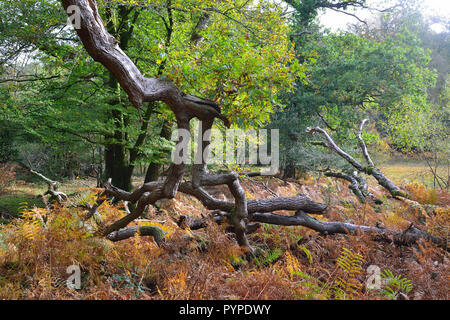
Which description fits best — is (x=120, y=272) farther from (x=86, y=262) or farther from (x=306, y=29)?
(x=306, y=29)

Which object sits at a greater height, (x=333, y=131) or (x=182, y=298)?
(x=333, y=131)

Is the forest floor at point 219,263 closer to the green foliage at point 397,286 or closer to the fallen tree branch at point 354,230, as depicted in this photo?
the green foliage at point 397,286

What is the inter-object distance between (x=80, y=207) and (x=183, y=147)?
8.35 ft

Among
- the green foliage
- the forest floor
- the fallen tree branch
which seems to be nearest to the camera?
the forest floor

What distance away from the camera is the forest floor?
2852mm

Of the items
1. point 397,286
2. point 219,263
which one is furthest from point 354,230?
point 219,263

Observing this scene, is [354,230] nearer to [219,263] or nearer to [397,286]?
[397,286]

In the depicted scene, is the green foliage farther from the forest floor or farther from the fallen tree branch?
the fallen tree branch

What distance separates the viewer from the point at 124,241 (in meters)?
4.26

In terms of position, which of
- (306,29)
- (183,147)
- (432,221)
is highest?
(306,29)

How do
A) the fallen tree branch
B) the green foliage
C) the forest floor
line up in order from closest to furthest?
the forest floor, the green foliage, the fallen tree branch

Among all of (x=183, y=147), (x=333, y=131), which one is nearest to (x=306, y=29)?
(x=333, y=131)

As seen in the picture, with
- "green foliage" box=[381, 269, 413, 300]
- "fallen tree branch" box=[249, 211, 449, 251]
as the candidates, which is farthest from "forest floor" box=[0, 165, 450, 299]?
"fallen tree branch" box=[249, 211, 449, 251]

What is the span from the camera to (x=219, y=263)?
3785 millimetres
